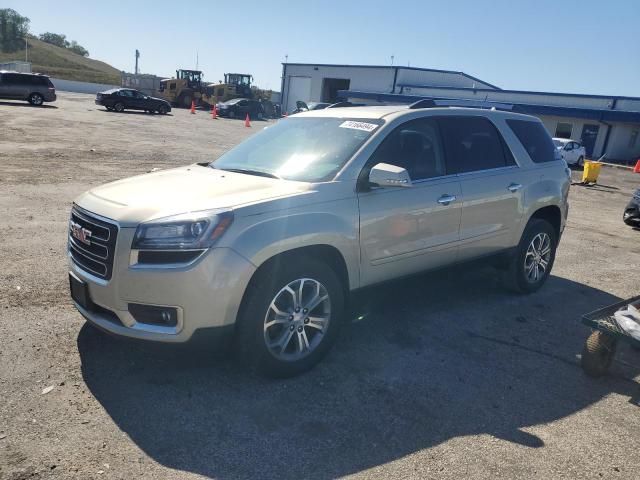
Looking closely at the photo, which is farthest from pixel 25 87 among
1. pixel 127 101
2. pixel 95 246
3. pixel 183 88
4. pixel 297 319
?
pixel 297 319

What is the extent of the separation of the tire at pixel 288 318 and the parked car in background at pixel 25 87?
3410 cm

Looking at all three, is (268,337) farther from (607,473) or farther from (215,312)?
(607,473)

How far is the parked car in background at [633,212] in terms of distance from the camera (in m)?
11.7

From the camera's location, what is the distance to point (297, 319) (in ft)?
12.8

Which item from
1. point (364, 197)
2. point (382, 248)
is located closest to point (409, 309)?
point (382, 248)

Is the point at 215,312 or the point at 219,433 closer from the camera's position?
the point at 219,433

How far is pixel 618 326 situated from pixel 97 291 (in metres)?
3.70

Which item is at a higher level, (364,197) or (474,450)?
(364,197)

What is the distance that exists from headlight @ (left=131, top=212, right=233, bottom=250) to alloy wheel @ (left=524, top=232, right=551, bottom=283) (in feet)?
12.7

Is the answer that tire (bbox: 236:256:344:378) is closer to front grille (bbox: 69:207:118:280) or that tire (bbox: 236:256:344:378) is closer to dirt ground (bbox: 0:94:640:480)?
dirt ground (bbox: 0:94:640:480)

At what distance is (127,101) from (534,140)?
3516cm

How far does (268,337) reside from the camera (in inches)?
149

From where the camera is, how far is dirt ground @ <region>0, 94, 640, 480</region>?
304cm

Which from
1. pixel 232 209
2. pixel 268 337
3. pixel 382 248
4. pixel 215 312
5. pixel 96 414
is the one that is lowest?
pixel 96 414
